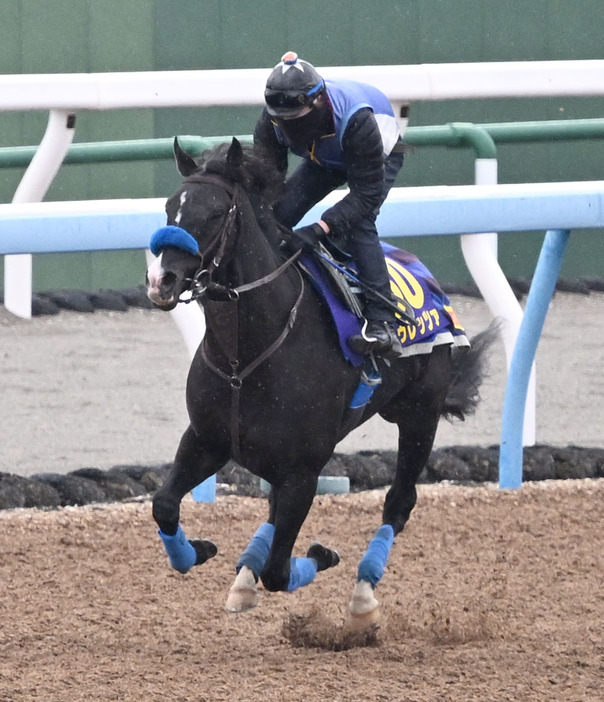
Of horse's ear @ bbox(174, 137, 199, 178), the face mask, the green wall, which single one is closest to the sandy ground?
the green wall

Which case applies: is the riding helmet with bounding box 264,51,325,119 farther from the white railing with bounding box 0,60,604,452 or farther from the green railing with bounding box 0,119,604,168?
the green railing with bounding box 0,119,604,168

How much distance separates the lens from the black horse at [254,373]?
12.3 ft

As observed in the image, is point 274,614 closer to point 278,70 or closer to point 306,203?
point 306,203

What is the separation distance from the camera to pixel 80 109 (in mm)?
6379

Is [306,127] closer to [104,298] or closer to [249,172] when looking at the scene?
[249,172]

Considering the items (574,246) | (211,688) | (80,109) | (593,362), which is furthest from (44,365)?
(211,688)

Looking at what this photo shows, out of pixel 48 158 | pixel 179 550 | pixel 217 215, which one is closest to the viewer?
pixel 217 215

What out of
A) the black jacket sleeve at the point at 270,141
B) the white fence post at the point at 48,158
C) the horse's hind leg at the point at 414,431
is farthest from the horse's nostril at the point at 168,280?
the white fence post at the point at 48,158

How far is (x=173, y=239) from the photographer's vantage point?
3516mm

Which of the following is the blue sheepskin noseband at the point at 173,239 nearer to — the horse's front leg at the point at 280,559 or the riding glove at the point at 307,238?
the riding glove at the point at 307,238

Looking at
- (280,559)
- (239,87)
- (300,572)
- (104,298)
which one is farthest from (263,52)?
(280,559)

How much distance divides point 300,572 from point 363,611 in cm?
22

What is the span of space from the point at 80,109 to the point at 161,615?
2.69 metres

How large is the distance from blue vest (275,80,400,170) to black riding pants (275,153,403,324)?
0.27ft
